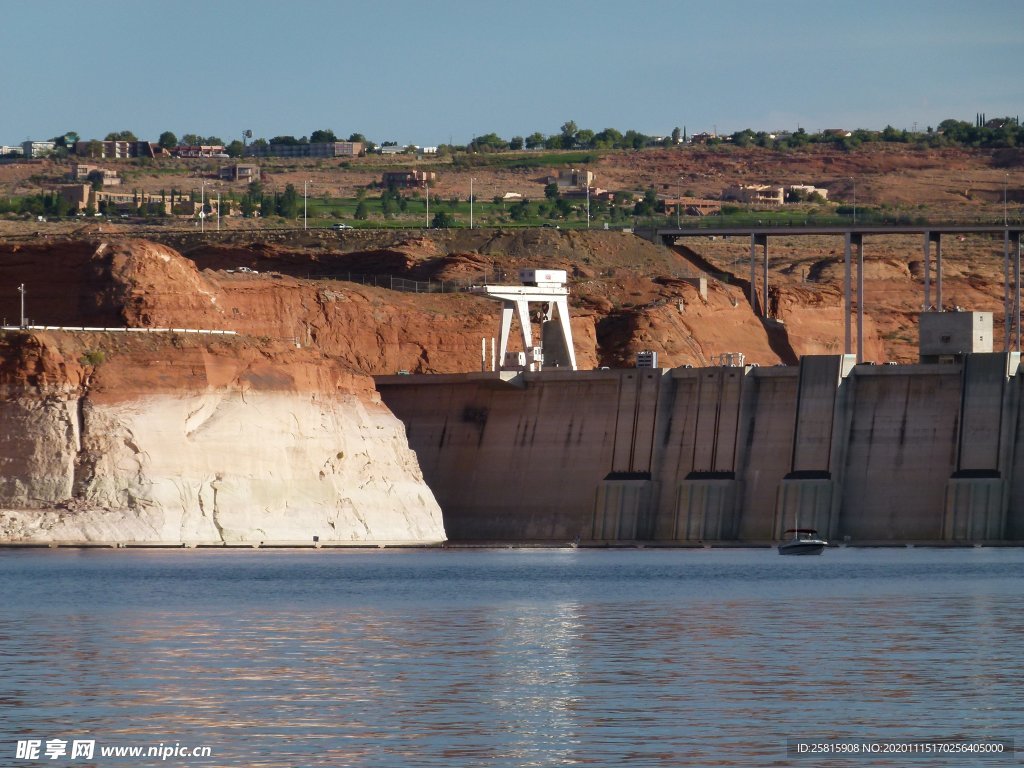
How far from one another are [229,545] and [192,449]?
463 centimetres

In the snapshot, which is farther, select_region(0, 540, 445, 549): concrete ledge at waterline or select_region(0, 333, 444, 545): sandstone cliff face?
select_region(0, 333, 444, 545): sandstone cliff face

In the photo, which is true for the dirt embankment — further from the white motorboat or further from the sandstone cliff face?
the white motorboat

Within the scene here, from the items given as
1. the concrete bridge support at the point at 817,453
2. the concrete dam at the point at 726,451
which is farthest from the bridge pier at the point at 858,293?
the concrete bridge support at the point at 817,453

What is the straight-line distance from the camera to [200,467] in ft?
346

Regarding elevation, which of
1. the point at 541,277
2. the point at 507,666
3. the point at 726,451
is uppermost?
the point at 541,277

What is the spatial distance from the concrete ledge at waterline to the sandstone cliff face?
24 cm

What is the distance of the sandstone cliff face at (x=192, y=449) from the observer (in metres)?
102

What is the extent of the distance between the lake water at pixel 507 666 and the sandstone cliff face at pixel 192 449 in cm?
1724

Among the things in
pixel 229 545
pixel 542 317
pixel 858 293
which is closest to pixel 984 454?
pixel 858 293

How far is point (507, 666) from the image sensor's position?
4916 cm

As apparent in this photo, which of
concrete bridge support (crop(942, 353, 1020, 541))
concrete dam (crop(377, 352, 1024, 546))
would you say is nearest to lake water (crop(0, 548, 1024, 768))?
concrete bridge support (crop(942, 353, 1020, 541))

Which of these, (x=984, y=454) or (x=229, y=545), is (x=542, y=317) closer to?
(x=984, y=454)

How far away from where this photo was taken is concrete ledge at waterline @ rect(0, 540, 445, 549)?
4001 inches

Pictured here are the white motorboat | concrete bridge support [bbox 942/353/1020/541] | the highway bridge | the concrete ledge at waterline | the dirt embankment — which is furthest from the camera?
the highway bridge
